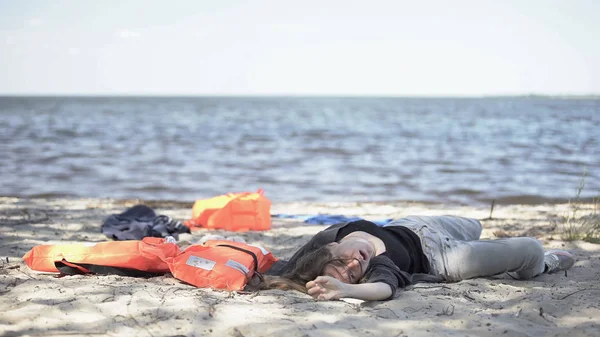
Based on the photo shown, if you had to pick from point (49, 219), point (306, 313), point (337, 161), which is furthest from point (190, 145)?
point (306, 313)

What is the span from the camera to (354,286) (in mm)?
3432

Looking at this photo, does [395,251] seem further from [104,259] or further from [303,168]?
[303,168]

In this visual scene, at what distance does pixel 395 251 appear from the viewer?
396 centimetres

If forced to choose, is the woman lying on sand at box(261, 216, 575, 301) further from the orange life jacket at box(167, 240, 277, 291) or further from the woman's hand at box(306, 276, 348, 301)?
the orange life jacket at box(167, 240, 277, 291)

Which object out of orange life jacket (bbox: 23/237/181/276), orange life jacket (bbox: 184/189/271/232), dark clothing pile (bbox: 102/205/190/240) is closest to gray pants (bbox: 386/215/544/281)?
orange life jacket (bbox: 23/237/181/276)

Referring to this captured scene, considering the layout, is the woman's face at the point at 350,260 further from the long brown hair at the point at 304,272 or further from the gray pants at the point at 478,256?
the gray pants at the point at 478,256

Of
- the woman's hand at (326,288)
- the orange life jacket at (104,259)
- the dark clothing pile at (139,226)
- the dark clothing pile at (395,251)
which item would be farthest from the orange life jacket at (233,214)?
the woman's hand at (326,288)

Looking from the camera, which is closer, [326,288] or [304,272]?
[326,288]

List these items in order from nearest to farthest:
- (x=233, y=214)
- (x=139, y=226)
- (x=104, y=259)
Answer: (x=104, y=259) < (x=139, y=226) < (x=233, y=214)

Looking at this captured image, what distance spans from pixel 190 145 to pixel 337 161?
5.91 meters

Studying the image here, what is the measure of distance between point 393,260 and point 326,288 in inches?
25.7

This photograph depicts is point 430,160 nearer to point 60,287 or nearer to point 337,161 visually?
point 337,161

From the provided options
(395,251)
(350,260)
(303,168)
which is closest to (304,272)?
(350,260)

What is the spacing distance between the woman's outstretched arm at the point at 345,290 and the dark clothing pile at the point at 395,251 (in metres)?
0.31
